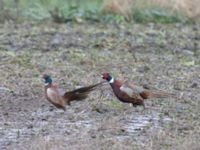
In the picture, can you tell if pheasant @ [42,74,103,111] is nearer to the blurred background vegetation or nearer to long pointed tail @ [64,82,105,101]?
long pointed tail @ [64,82,105,101]

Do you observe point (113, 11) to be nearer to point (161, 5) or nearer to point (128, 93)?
point (161, 5)

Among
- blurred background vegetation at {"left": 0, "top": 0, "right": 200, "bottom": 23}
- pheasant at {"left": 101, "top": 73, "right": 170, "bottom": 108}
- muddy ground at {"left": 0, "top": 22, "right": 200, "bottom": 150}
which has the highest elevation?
pheasant at {"left": 101, "top": 73, "right": 170, "bottom": 108}

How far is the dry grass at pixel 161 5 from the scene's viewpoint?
17.9 metres

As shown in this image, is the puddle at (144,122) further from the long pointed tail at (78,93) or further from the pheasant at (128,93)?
the long pointed tail at (78,93)

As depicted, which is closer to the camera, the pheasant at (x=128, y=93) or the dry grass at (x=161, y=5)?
the pheasant at (x=128, y=93)

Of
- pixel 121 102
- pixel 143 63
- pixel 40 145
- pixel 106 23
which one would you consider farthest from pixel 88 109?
pixel 106 23

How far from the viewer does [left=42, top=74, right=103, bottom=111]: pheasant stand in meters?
8.91

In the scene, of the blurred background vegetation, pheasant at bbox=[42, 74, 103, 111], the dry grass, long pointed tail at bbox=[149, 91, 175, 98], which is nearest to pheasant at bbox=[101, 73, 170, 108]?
long pointed tail at bbox=[149, 91, 175, 98]

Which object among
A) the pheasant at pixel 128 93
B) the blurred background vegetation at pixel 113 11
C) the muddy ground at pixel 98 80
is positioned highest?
the pheasant at pixel 128 93

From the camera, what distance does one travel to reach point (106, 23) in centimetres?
1719

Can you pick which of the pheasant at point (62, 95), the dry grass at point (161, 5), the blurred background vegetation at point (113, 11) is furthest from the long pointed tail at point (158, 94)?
the dry grass at point (161, 5)

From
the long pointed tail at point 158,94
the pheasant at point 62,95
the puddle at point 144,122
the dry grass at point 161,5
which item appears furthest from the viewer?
the dry grass at point 161,5

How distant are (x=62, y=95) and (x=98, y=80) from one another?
1.94 m

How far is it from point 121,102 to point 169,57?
373cm
